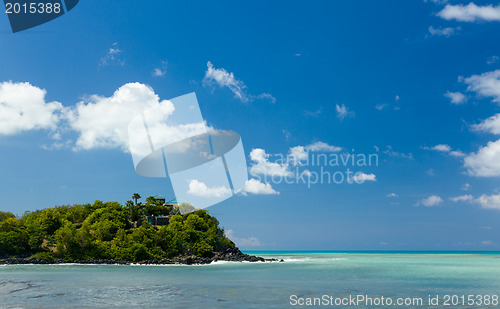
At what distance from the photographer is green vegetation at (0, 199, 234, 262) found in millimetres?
75062

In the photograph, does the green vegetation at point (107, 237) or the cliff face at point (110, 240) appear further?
the green vegetation at point (107, 237)

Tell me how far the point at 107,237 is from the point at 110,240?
952 millimetres

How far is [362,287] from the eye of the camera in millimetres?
33875

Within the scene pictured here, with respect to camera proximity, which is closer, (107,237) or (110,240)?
(107,237)

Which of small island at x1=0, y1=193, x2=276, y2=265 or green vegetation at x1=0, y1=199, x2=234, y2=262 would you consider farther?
green vegetation at x1=0, y1=199, x2=234, y2=262

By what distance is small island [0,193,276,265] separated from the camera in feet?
243

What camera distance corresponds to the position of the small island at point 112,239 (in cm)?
7419

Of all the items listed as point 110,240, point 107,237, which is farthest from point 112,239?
point 107,237

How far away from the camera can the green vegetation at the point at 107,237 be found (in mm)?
75062

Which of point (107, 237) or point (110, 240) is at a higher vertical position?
point (107, 237)

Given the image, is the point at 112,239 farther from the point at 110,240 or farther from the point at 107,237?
the point at 107,237

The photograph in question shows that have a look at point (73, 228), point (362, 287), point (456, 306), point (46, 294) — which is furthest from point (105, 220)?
point (456, 306)

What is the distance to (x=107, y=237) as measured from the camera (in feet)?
259

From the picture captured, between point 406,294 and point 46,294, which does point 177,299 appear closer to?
point 46,294
